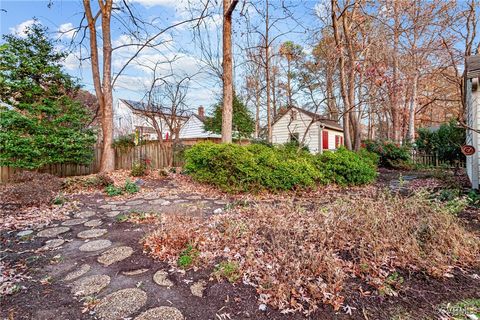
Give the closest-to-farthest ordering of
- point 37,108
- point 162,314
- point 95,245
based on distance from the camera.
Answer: point 162,314
point 95,245
point 37,108

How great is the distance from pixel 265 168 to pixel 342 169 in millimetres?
2208

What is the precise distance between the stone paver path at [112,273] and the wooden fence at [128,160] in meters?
5.93

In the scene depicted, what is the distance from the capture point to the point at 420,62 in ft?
41.9

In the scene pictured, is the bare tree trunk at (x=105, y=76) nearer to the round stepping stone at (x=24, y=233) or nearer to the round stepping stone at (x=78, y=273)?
the round stepping stone at (x=24, y=233)

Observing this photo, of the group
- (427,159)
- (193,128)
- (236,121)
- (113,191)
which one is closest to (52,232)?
(113,191)

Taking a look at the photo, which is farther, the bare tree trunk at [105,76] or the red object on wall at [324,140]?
the red object on wall at [324,140]

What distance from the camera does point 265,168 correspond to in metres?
5.27

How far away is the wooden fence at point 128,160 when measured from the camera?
27.2 ft

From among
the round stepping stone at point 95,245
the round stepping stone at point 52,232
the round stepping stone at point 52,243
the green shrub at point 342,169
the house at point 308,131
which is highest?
the house at point 308,131

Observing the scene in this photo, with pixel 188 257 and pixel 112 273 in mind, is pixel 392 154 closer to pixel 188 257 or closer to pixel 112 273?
pixel 188 257

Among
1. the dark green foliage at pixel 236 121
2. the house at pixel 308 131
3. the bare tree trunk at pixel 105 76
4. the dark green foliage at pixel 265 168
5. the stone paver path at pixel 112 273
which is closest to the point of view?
the stone paver path at pixel 112 273

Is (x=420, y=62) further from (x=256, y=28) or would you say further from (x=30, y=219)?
(x=30, y=219)

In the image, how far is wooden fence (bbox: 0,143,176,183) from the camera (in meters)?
8.28

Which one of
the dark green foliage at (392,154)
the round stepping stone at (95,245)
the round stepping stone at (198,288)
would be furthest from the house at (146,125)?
the round stepping stone at (198,288)
